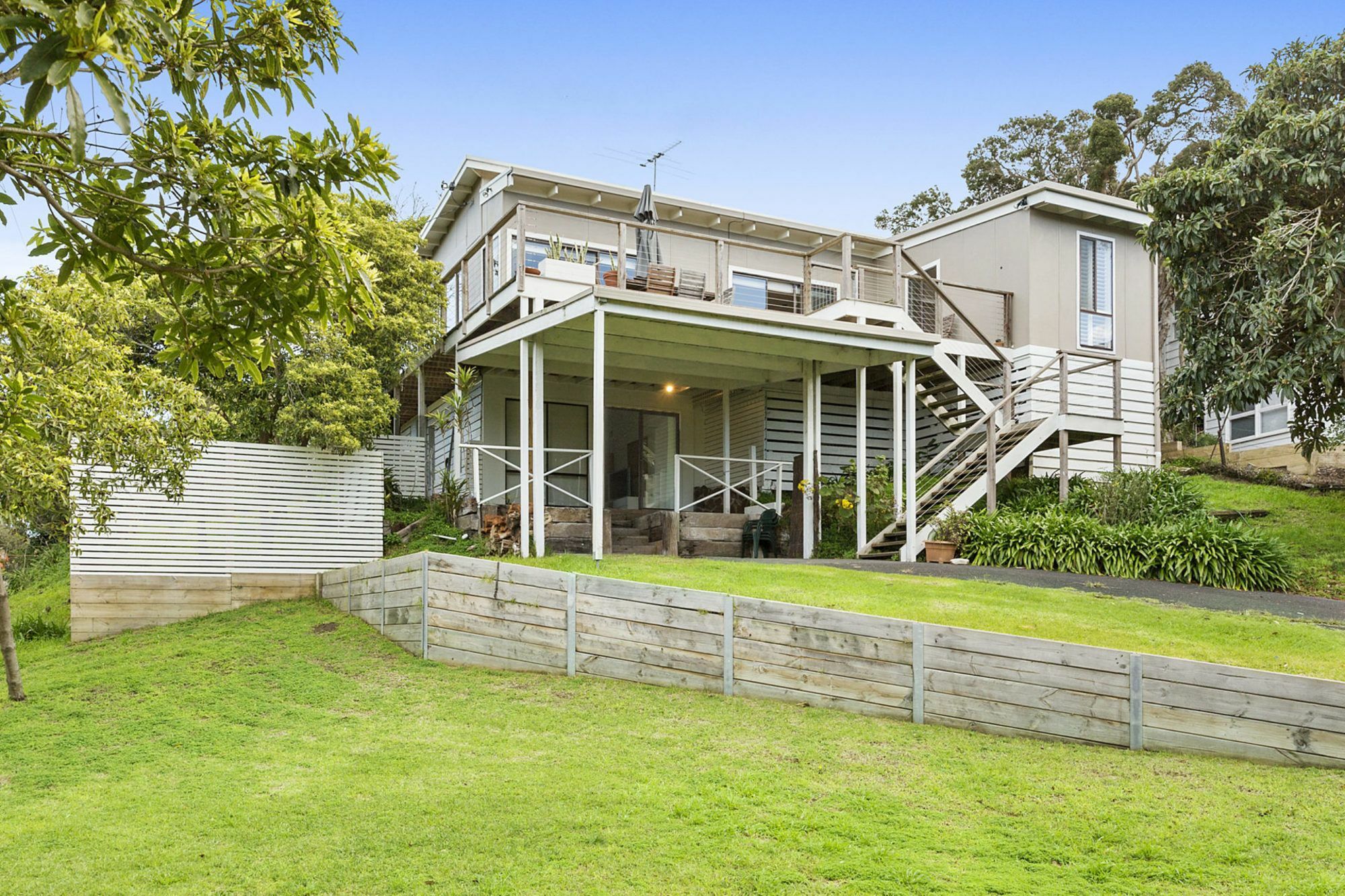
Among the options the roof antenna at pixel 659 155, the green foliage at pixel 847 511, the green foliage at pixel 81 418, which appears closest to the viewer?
the green foliage at pixel 81 418

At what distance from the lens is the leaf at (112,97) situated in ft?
8.29

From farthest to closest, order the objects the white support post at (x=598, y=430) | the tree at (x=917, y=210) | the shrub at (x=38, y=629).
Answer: the tree at (x=917, y=210) → the shrub at (x=38, y=629) → the white support post at (x=598, y=430)

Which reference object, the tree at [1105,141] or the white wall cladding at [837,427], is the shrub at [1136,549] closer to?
the white wall cladding at [837,427]

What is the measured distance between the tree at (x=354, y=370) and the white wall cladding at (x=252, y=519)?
430mm

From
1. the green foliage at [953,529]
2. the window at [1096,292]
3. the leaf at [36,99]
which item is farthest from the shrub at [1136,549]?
the leaf at [36,99]

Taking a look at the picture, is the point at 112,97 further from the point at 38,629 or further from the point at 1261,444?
the point at 1261,444

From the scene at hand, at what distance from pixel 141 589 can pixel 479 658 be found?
5.73 metres

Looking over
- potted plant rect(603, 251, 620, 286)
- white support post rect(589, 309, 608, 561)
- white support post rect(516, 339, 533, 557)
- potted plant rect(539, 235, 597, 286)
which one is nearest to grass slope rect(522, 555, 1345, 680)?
white support post rect(589, 309, 608, 561)

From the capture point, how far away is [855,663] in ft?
25.5

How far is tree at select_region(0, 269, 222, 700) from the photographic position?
8148 mm

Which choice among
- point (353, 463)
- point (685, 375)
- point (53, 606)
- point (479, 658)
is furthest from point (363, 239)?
point (479, 658)

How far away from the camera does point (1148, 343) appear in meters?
19.9

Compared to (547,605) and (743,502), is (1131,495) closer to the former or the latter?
(743,502)

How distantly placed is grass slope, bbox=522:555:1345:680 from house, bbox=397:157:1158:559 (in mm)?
1525
